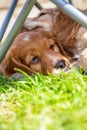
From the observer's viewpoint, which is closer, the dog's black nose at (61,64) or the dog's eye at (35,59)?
the dog's black nose at (61,64)

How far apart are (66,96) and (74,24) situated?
4.37 feet

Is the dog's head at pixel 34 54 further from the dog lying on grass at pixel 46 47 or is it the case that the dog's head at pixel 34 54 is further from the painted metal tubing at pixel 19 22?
the painted metal tubing at pixel 19 22

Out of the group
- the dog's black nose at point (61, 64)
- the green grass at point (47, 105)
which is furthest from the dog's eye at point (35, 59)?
the green grass at point (47, 105)

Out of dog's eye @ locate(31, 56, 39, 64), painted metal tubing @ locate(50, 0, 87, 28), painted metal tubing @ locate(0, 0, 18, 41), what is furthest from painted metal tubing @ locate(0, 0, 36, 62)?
painted metal tubing @ locate(0, 0, 18, 41)

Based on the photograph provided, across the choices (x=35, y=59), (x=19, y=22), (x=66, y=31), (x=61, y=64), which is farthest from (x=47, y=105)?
(x=66, y=31)

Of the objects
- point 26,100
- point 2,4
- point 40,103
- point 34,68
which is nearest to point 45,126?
point 40,103

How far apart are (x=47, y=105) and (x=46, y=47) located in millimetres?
1223

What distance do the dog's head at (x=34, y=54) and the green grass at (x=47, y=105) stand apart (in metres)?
0.44

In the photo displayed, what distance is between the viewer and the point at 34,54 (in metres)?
2.87

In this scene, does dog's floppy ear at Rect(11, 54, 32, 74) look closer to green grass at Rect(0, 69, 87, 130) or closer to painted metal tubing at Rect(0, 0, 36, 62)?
painted metal tubing at Rect(0, 0, 36, 62)

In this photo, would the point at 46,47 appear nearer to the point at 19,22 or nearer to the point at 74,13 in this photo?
the point at 19,22

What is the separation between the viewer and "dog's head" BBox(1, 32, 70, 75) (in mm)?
2795

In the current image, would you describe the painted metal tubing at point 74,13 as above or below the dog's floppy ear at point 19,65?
below

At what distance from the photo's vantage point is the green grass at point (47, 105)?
1.50 meters
